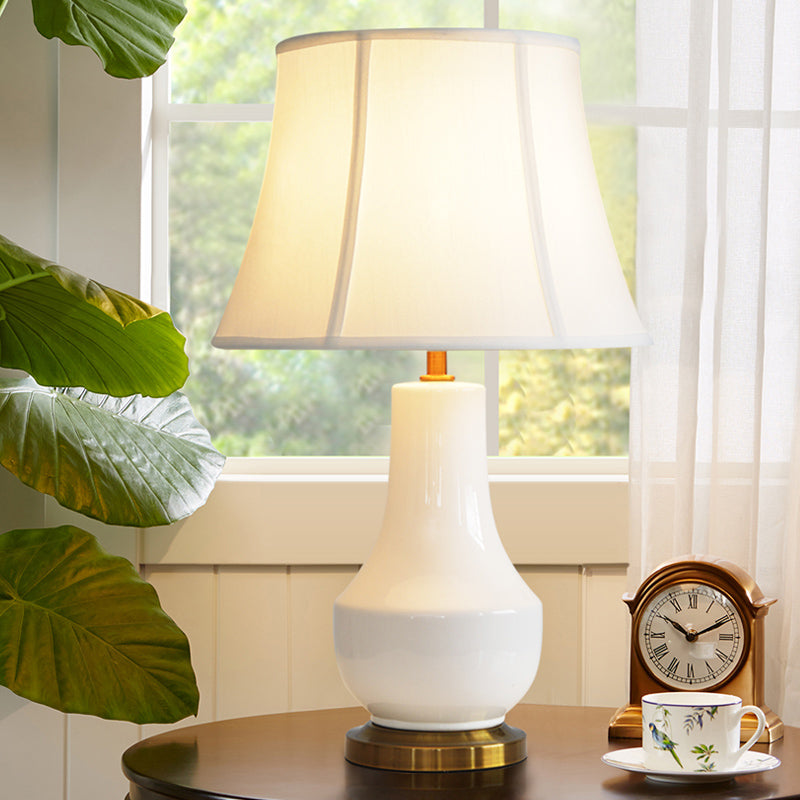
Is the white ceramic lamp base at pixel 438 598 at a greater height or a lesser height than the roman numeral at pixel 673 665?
greater

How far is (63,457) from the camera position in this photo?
4.55 ft

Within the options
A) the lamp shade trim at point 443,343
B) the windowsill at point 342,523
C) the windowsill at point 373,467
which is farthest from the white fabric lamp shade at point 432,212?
the windowsill at point 373,467

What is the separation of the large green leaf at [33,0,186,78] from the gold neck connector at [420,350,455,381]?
52cm

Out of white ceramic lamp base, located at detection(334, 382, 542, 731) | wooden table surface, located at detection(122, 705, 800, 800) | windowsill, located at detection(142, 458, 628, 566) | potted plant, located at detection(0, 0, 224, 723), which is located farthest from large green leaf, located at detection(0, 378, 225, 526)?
white ceramic lamp base, located at detection(334, 382, 542, 731)

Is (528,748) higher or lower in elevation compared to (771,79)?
lower

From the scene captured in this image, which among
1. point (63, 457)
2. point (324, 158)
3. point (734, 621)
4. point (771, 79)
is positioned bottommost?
point (734, 621)

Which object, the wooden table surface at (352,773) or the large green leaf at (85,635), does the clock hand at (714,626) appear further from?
the large green leaf at (85,635)

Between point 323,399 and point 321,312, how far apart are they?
0.76 m

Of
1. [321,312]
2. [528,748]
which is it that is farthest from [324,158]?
[528,748]

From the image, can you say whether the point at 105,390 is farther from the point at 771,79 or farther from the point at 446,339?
the point at 771,79

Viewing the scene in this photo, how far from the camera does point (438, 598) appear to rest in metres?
1.08

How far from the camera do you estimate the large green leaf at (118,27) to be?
1.35m

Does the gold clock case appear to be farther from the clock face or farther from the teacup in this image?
the teacup

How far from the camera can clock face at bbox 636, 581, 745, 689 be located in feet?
4.04
